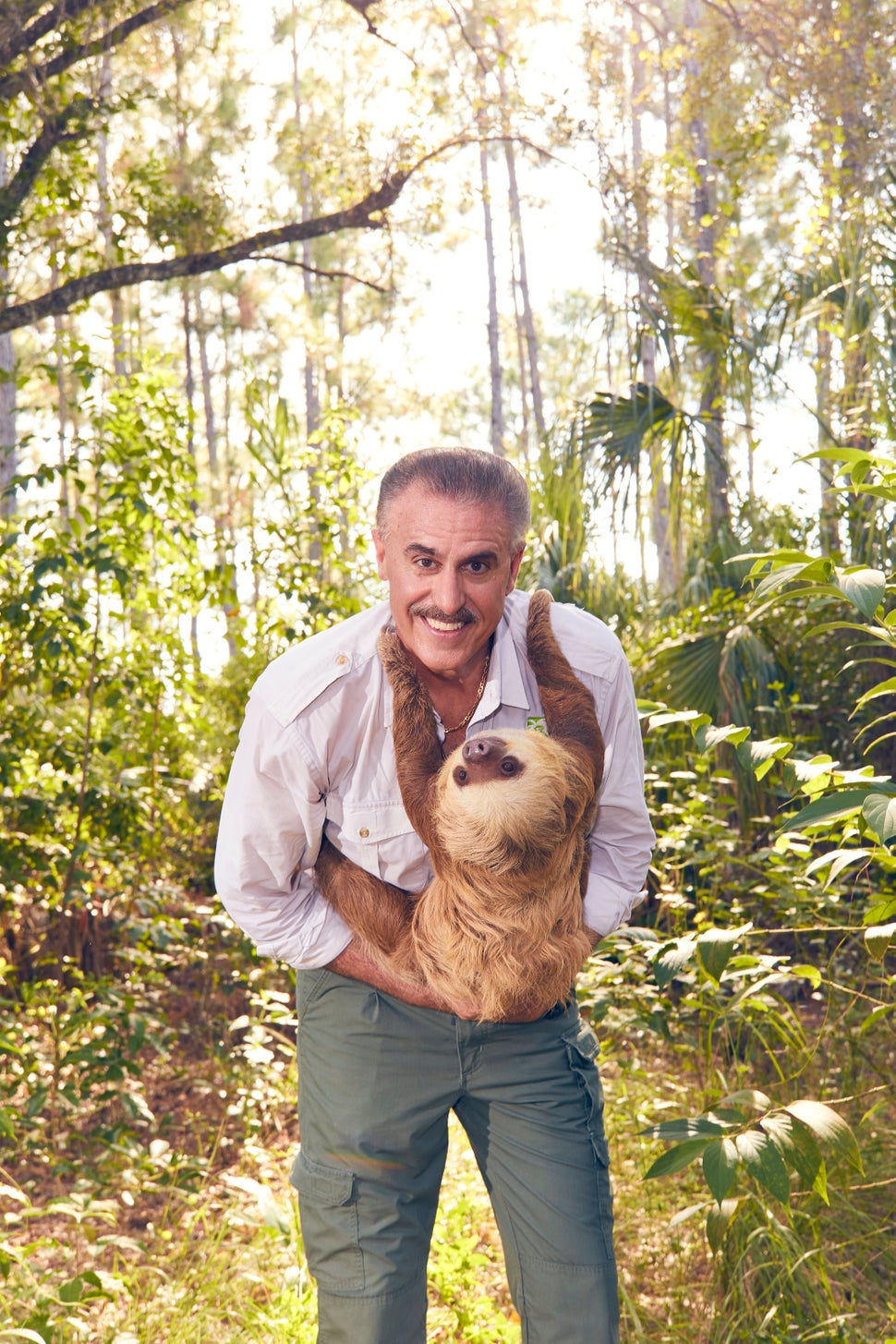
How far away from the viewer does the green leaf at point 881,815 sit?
1.50m

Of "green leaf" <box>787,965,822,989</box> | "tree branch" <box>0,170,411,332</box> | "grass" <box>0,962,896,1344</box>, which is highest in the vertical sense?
"tree branch" <box>0,170,411,332</box>

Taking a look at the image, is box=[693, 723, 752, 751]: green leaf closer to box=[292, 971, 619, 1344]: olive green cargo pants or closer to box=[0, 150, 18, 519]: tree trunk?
box=[292, 971, 619, 1344]: olive green cargo pants

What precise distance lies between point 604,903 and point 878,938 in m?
0.53

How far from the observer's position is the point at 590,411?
18.5 ft

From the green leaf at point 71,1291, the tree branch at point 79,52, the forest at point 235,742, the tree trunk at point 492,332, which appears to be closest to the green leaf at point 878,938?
the forest at point 235,742

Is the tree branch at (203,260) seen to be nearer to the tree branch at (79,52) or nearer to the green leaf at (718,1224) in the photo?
the tree branch at (79,52)

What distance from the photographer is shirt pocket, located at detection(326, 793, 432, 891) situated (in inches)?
80.4

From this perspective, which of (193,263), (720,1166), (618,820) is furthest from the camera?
(193,263)

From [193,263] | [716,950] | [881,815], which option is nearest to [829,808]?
[881,815]

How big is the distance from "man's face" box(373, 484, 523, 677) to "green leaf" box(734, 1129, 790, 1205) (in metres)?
0.98

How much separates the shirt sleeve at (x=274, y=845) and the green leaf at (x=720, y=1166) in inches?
29.9

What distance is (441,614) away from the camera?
1.88m

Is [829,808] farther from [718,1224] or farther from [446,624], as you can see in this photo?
[718,1224]

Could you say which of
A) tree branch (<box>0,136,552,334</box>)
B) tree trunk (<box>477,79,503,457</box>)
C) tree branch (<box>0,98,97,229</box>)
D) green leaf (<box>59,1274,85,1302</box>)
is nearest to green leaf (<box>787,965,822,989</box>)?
green leaf (<box>59,1274,85,1302</box>)
